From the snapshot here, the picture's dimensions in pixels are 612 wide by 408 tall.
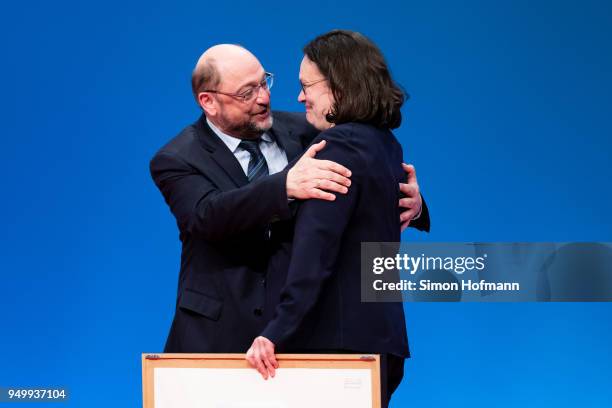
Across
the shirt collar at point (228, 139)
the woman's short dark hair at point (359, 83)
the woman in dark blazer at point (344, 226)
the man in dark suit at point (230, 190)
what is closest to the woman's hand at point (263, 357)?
the woman in dark blazer at point (344, 226)

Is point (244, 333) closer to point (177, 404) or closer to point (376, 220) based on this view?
point (177, 404)

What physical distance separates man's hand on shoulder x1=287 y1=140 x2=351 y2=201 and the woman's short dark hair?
4.2 inches

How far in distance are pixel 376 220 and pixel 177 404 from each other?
613 millimetres

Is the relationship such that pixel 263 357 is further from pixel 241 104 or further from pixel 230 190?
pixel 241 104

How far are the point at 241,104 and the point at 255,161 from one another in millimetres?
157

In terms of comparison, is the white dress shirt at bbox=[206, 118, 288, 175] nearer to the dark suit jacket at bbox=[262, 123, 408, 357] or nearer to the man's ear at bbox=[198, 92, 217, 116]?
the man's ear at bbox=[198, 92, 217, 116]

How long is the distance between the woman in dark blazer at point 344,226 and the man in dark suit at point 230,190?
6cm

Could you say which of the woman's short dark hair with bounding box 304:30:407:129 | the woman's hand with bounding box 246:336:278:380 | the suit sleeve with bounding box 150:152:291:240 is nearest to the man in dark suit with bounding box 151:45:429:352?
Answer: the suit sleeve with bounding box 150:152:291:240

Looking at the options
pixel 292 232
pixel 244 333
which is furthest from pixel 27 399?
pixel 292 232

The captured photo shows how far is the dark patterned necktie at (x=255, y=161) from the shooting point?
2.68 meters

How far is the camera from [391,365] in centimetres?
234

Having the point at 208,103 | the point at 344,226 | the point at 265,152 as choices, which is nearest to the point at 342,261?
the point at 344,226

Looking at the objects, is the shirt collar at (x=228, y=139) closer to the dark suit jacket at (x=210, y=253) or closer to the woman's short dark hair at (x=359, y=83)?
the dark suit jacket at (x=210, y=253)

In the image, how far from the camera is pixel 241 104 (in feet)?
8.95
